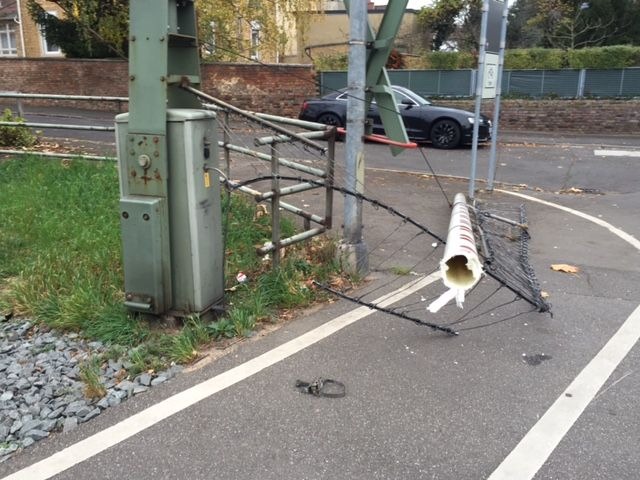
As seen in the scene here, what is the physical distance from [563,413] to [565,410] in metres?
0.04

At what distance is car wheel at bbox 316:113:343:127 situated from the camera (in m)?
17.5

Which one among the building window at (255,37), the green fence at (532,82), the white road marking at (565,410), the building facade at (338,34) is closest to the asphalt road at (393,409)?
the white road marking at (565,410)

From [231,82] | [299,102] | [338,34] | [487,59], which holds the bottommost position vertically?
[299,102]

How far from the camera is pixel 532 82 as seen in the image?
2236 cm

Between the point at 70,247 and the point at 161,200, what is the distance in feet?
6.72

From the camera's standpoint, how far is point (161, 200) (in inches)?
159

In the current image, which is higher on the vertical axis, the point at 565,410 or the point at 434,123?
the point at 434,123

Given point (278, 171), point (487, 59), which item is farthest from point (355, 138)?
point (487, 59)

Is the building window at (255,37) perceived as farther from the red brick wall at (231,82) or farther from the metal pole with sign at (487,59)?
the metal pole with sign at (487,59)

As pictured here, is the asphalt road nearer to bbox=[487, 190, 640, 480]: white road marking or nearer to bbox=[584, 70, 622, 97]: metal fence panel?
bbox=[487, 190, 640, 480]: white road marking

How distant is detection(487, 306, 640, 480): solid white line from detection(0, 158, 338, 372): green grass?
2.03 m

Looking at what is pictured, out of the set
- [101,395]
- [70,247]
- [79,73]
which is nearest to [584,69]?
[79,73]

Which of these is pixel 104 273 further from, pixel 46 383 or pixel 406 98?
pixel 406 98

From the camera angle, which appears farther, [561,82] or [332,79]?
[332,79]
